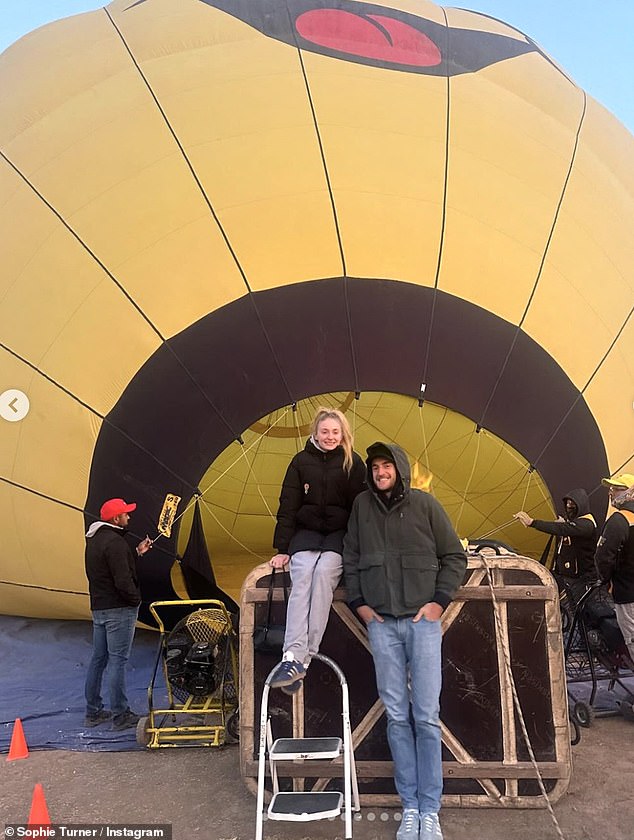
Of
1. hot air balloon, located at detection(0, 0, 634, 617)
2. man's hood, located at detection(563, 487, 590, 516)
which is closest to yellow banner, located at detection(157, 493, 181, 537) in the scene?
hot air balloon, located at detection(0, 0, 634, 617)

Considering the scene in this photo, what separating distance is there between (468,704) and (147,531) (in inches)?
86.5

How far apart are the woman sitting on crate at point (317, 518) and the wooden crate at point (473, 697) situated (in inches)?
7.3

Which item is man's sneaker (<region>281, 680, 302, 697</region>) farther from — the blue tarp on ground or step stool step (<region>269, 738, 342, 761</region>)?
the blue tarp on ground

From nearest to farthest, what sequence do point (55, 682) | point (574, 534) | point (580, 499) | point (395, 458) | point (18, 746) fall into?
1. point (395, 458)
2. point (18, 746)
3. point (574, 534)
4. point (580, 499)
5. point (55, 682)

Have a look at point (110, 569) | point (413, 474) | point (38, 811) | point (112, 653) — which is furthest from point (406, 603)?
point (413, 474)

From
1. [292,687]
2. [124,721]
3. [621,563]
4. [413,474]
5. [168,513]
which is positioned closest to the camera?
[292,687]

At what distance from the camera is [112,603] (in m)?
4.36

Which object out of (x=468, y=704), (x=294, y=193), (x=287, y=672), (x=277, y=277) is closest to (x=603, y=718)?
(x=468, y=704)

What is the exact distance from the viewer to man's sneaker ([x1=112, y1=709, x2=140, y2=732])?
13.9 feet

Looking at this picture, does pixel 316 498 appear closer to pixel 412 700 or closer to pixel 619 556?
pixel 412 700

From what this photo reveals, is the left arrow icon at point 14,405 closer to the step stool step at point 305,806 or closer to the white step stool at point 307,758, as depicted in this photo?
the white step stool at point 307,758

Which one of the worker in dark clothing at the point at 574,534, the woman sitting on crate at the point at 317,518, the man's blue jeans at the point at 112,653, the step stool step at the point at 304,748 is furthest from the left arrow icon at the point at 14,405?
the worker in dark clothing at the point at 574,534

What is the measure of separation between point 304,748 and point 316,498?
1065 millimetres

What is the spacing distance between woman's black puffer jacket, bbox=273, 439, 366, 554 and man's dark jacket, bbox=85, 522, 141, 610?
133cm
